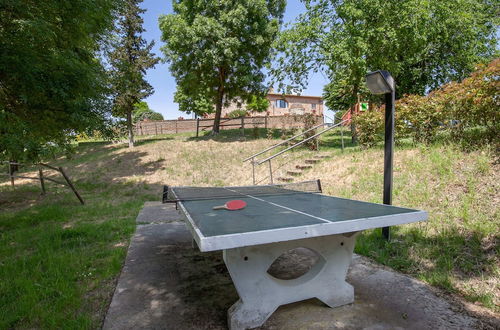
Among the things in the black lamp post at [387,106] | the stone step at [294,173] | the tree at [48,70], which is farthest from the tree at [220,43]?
the black lamp post at [387,106]

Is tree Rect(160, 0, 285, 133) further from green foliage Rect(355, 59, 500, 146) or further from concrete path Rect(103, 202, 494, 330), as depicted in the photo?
concrete path Rect(103, 202, 494, 330)

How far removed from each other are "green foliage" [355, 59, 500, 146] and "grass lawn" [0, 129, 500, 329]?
0.48 meters

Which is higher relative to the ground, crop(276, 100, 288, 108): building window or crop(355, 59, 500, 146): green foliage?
crop(276, 100, 288, 108): building window

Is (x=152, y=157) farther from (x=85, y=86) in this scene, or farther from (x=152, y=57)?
(x=85, y=86)

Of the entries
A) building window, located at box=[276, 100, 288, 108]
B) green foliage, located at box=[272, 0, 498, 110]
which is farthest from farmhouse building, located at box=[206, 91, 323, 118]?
green foliage, located at box=[272, 0, 498, 110]

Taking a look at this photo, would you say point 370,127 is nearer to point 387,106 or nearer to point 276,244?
point 387,106

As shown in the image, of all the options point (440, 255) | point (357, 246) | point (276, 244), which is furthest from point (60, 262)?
point (440, 255)

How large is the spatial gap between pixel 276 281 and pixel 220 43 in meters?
15.0

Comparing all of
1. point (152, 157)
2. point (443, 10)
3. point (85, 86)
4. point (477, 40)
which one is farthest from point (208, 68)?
point (477, 40)

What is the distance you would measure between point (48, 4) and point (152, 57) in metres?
14.2

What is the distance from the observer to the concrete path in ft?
7.63

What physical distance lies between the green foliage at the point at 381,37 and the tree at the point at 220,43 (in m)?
2.97

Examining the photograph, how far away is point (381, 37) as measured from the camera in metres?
11.9

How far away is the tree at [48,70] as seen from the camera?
13.5 ft
